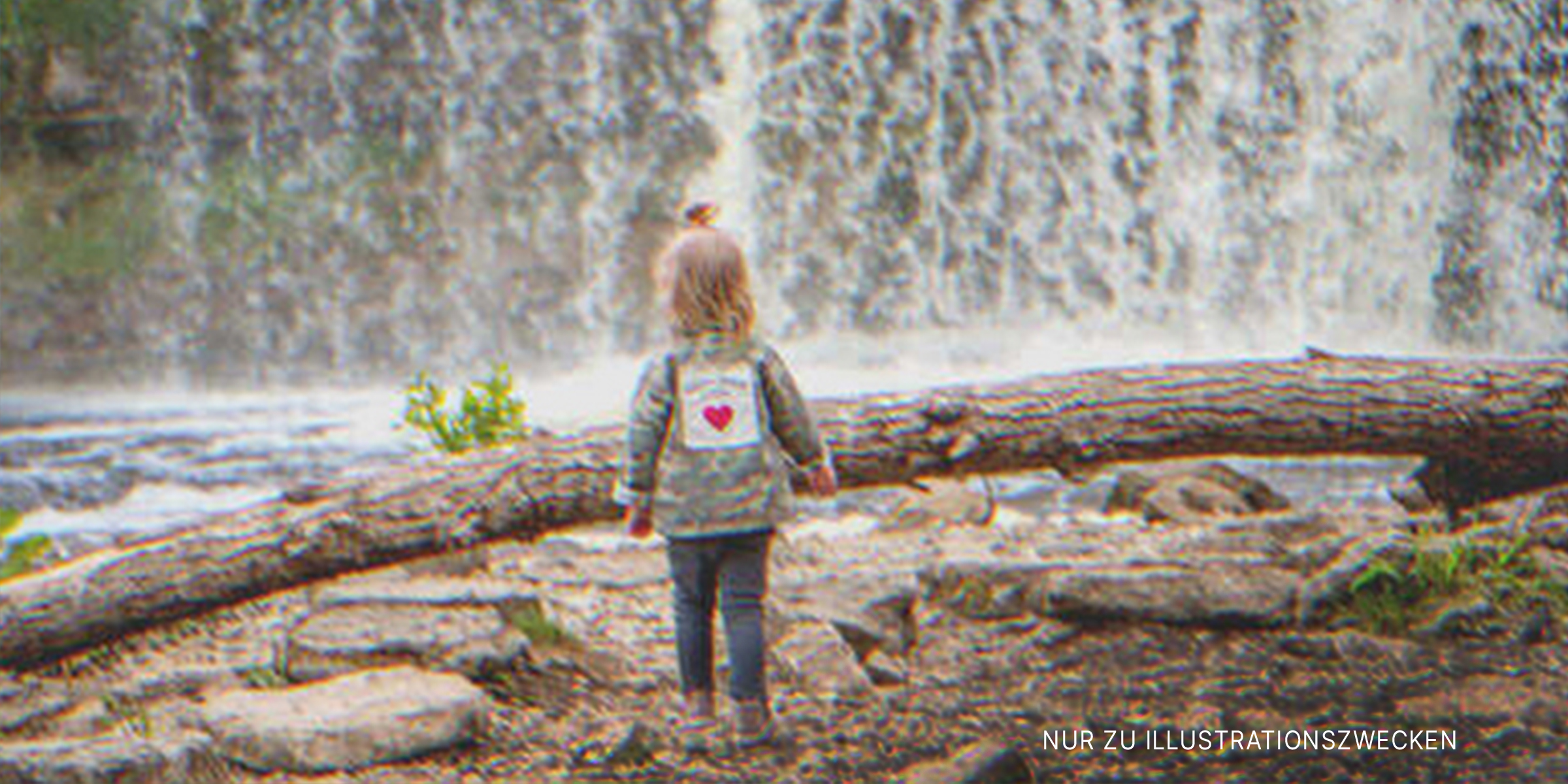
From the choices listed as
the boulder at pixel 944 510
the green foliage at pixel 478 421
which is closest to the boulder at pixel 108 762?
the green foliage at pixel 478 421

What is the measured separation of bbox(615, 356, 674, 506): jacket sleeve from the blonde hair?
0.47 feet

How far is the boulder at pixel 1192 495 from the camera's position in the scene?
30.1ft

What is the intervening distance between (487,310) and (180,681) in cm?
1559

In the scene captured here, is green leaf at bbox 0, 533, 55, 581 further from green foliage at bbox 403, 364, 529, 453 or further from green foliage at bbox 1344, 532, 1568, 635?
green foliage at bbox 1344, 532, 1568, 635

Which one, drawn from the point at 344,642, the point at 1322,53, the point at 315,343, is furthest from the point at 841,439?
the point at 315,343

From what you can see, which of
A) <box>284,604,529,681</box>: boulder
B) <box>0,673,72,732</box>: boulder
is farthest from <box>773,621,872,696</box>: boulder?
<box>0,673,72,732</box>: boulder

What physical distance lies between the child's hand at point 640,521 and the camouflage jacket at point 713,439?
0.07 ft

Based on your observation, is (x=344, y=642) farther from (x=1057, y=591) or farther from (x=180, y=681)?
Answer: (x=1057, y=591)

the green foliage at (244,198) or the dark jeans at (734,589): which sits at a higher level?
the green foliage at (244,198)

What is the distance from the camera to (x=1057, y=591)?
6.10 metres

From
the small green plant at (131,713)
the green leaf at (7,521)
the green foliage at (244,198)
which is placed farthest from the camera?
the green foliage at (244,198)

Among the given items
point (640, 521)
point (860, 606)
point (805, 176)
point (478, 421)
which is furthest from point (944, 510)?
point (805, 176)

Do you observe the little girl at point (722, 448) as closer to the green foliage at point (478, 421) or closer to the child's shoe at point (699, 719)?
the child's shoe at point (699, 719)

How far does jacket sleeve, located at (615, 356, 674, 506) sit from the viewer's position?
4.97m
